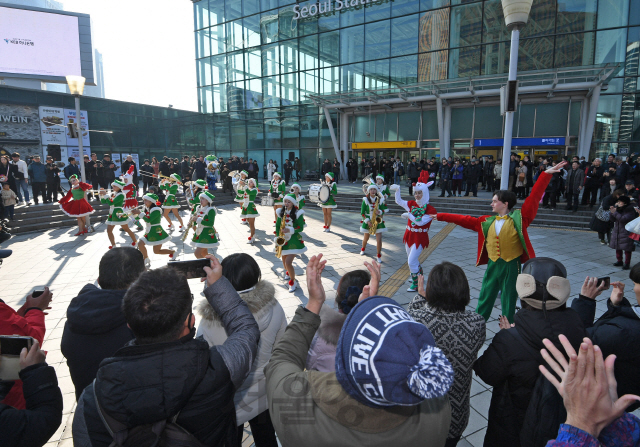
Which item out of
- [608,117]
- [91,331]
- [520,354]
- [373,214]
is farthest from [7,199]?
[608,117]

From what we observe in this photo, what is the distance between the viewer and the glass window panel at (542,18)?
→ 17.9m

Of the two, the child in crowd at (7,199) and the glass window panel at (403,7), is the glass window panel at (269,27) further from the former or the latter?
the child in crowd at (7,199)

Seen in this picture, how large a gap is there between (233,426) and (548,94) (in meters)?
21.3

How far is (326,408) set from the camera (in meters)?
1.24

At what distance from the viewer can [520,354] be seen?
6.46 ft

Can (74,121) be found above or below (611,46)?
below

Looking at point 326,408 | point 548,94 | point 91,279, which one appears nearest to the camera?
point 326,408

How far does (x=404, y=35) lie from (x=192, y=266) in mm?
23550

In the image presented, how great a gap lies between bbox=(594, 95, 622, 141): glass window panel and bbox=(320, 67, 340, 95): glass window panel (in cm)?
1505

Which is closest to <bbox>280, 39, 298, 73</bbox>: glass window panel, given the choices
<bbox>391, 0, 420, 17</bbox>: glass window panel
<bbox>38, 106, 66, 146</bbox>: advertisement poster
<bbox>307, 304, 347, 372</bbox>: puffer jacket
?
<bbox>391, 0, 420, 17</bbox>: glass window panel

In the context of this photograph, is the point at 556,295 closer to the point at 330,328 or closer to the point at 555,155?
the point at 330,328

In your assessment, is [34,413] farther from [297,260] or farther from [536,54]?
[536,54]

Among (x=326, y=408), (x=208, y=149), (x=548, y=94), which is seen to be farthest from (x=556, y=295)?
(x=208, y=149)

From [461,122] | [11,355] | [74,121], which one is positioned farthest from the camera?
[74,121]
